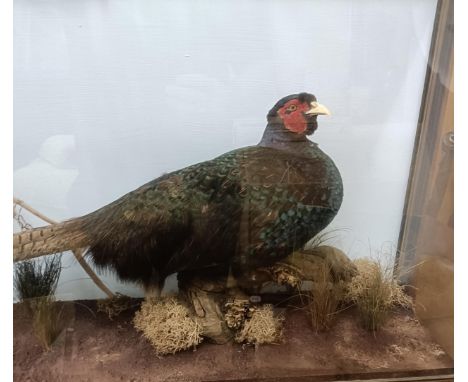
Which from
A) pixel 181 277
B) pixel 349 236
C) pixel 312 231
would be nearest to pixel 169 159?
pixel 181 277

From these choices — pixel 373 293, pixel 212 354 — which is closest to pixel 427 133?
pixel 373 293

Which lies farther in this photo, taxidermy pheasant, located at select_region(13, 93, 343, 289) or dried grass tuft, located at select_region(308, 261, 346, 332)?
dried grass tuft, located at select_region(308, 261, 346, 332)

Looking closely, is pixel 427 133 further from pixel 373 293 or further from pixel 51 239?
pixel 51 239

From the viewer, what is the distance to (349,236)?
1641mm

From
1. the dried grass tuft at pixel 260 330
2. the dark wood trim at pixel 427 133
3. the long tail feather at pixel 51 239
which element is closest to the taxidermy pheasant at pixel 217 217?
the long tail feather at pixel 51 239

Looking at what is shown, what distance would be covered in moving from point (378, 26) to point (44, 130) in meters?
1.18

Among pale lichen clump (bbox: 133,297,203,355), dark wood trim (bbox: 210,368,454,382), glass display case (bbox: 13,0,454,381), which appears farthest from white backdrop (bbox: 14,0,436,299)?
dark wood trim (bbox: 210,368,454,382)

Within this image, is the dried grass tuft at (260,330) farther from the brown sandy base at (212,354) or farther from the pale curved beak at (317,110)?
the pale curved beak at (317,110)

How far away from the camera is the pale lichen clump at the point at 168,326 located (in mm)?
1408

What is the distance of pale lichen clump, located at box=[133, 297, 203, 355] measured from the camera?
4.62 feet

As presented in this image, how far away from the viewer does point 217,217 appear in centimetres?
140

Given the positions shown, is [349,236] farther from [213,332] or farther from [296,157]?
[213,332]

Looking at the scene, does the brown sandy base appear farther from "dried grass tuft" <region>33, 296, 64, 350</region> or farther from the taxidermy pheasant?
the taxidermy pheasant

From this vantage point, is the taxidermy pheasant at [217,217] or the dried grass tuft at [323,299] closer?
the taxidermy pheasant at [217,217]
